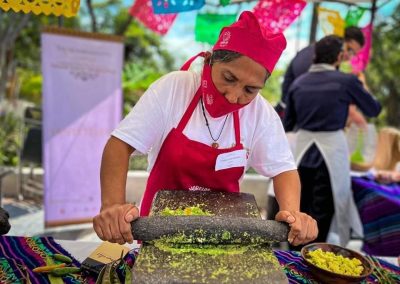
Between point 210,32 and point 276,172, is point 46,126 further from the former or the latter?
point 276,172

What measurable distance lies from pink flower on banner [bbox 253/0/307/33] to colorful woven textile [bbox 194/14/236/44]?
329 millimetres

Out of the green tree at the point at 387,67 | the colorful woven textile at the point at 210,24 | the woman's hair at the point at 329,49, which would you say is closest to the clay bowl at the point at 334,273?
the woman's hair at the point at 329,49

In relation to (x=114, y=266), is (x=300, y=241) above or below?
above

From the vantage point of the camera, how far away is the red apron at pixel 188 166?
1308mm

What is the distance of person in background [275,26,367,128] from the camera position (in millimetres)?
2973

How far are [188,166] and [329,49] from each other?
1813mm

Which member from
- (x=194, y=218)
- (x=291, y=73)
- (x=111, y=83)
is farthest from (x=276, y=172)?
(x=111, y=83)

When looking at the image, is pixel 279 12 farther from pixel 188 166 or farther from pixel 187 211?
pixel 187 211

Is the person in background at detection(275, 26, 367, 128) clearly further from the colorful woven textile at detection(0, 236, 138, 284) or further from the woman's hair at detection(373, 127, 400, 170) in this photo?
the colorful woven textile at detection(0, 236, 138, 284)

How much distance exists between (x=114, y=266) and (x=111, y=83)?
2493 millimetres

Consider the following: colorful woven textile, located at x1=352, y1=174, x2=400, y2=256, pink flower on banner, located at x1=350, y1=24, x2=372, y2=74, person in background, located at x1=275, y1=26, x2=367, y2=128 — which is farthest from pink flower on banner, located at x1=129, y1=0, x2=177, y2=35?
pink flower on banner, located at x1=350, y1=24, x2=372, y2=74

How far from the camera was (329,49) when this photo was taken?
263cm

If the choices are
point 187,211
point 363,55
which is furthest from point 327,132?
point 187,211

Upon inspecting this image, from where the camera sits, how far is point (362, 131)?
3166mm
